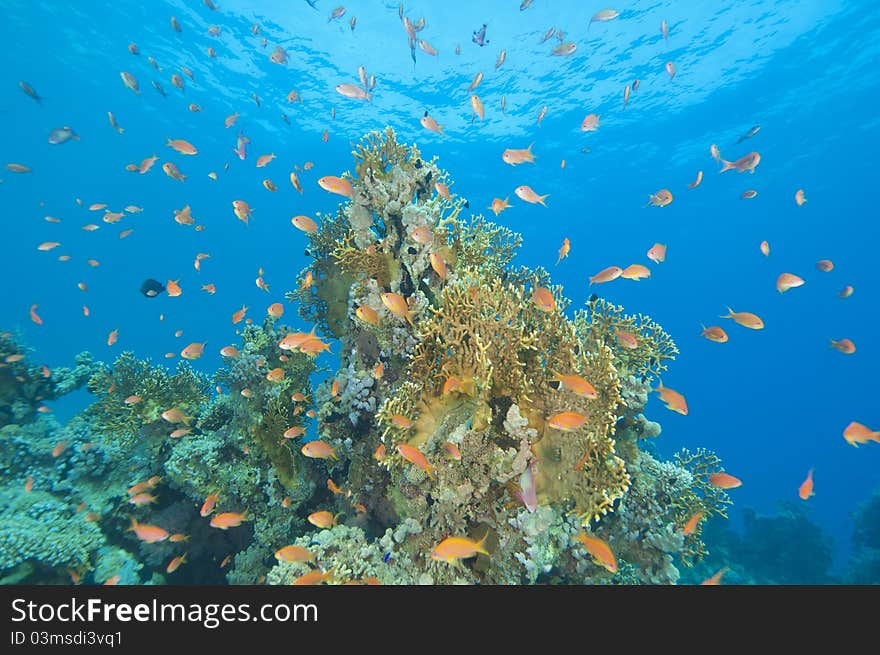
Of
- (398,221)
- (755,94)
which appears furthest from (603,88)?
(398,221)

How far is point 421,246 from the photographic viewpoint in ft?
19.5

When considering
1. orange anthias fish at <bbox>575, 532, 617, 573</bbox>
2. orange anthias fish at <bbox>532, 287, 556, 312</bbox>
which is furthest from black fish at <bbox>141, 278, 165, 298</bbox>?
orange anthias fish at <bbox>575, 532, 617, 573</bbox>

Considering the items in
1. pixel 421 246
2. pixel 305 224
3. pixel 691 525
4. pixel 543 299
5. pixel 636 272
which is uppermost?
pixel 305 224

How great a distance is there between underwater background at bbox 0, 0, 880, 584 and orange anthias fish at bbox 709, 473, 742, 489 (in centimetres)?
57

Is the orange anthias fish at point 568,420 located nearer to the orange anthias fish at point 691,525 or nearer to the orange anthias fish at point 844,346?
the orange anthias fish at point 691,525

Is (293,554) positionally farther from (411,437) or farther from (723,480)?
(723,480)

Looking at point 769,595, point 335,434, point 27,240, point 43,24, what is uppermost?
point 27,240

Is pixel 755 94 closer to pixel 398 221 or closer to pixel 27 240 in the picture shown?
pixel 398 221

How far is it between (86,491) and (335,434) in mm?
5445

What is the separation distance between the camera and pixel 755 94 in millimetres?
32719

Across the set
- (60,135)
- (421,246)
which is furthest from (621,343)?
(60,135)

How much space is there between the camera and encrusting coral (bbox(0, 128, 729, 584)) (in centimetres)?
446

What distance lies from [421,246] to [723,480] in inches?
210

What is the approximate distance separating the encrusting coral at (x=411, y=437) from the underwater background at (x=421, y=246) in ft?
0.21
